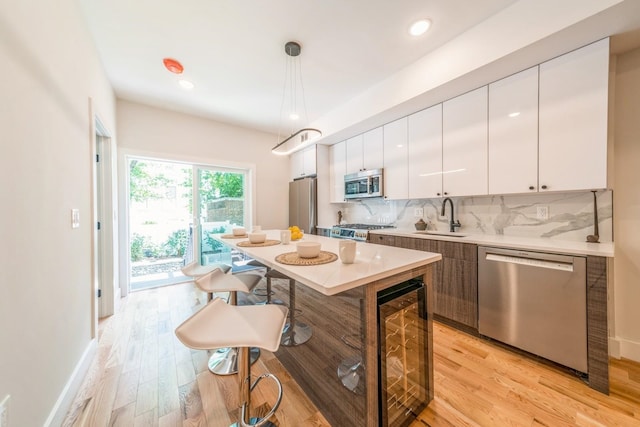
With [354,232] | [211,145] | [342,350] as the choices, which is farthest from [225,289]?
[211,145]

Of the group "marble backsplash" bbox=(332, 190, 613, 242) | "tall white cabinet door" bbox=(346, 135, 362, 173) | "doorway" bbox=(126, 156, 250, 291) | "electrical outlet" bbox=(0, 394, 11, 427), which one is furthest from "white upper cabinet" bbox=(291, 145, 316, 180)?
"electrical outlet" bbox=(0, 394, 11, 427)

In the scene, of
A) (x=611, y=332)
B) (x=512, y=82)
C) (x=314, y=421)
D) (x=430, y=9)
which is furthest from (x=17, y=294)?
(x=611, y=332)

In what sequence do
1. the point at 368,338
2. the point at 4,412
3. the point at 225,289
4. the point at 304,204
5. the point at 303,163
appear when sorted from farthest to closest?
the point at 303,163, the point at 304,204, the point at 225,289, the point at 368,338, the point at 4,412

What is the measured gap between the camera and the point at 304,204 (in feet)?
13.5

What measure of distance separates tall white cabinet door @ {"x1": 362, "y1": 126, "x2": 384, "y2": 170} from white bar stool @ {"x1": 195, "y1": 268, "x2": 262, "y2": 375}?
7.59 feet

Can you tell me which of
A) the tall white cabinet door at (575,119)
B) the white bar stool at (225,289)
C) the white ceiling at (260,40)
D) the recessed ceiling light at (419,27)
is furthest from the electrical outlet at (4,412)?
the tall white cabinet door at (575,119)

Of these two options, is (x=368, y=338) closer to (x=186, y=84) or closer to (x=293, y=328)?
(x=293, y=328)

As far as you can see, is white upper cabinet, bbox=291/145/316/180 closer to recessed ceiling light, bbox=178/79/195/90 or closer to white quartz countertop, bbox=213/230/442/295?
recessed ceiling light, bbox=178/79/195/90

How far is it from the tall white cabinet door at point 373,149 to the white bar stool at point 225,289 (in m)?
2.31

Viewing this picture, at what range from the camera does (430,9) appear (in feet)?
5.69

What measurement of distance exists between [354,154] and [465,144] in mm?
1619

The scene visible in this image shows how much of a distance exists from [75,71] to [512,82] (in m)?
3.48

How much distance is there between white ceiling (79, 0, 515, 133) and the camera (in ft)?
5.68

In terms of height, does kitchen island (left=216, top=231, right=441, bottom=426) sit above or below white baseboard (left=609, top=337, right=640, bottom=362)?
above
